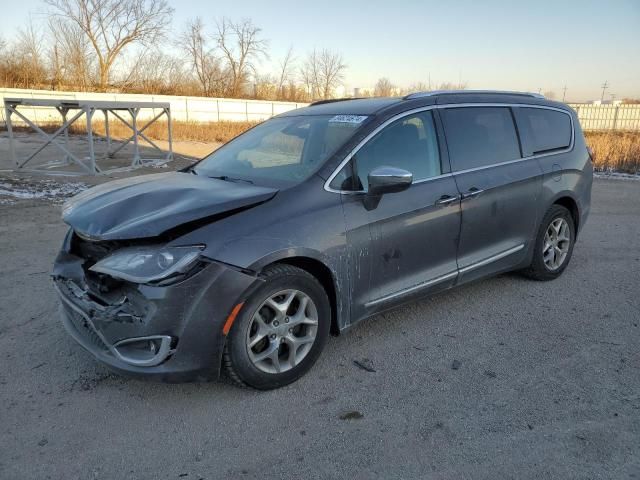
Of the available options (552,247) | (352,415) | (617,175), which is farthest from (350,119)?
(617,175)

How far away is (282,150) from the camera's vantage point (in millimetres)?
3893

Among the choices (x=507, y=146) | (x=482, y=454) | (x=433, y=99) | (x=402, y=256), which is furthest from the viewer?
(x=507, y=146)

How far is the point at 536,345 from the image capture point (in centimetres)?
366

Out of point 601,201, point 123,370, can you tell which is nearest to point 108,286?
point 123,370

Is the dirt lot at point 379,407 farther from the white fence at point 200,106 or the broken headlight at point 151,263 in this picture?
the white fence at point 200,106

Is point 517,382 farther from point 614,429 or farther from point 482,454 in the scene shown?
point 482,454

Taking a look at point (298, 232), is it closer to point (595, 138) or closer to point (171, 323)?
point (171, 323)

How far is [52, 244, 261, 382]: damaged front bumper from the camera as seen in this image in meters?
2.63

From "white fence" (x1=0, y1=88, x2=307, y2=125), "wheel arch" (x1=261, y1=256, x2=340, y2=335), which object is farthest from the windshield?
"white fence" (x1=0, y1=88, x2=307, y2=125)

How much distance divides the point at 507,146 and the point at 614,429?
2.53m

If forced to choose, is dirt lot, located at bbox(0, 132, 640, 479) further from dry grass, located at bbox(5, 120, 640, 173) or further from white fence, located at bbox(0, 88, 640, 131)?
white fence, located at bbox(0, 88, 640, 131)

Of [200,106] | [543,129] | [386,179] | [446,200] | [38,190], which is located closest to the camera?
[386,179]

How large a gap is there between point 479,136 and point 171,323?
9.62 ft

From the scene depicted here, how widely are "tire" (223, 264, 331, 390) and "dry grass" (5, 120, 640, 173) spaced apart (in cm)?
1411
